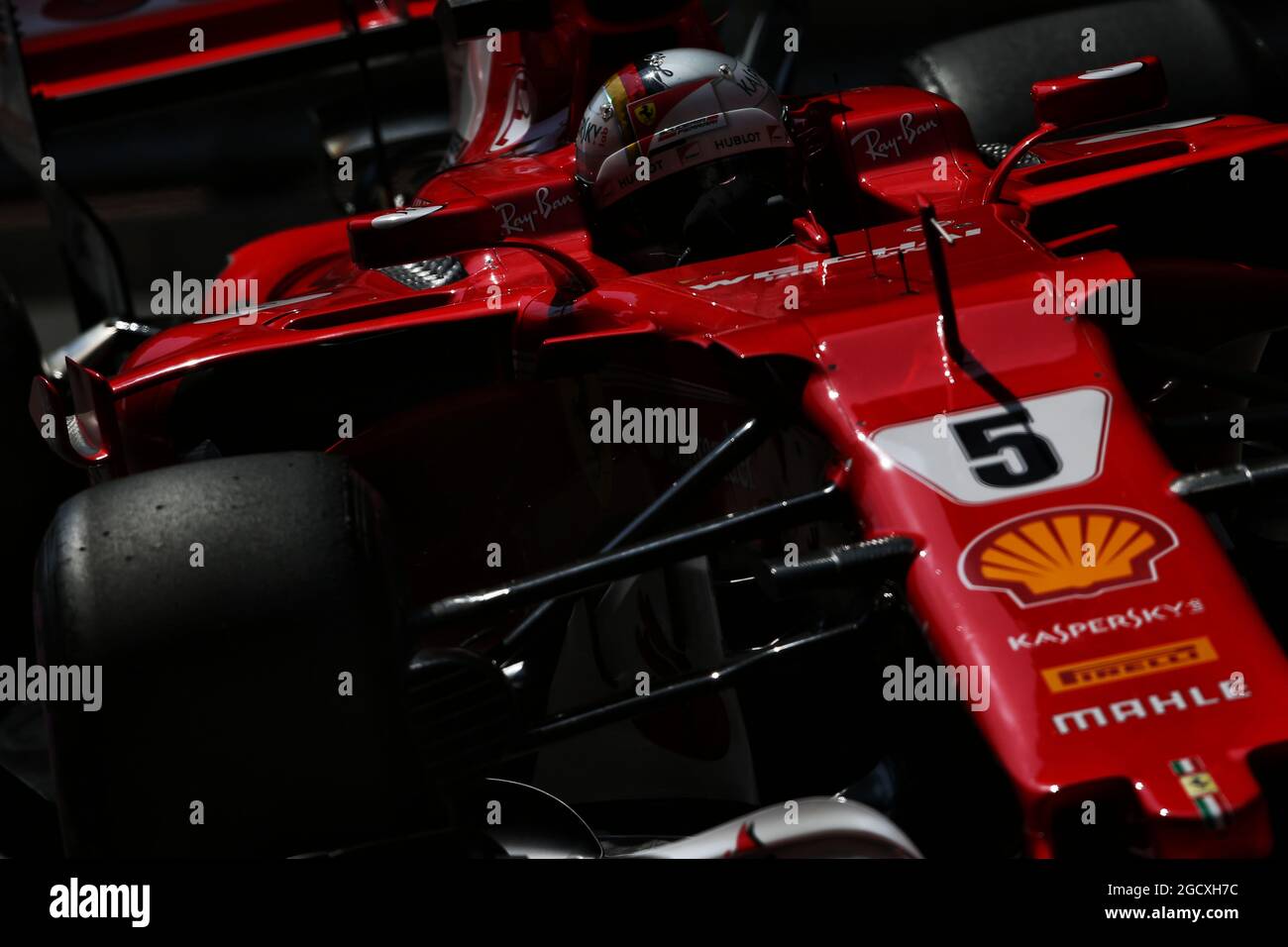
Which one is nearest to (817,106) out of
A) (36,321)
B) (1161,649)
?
(1161,649)

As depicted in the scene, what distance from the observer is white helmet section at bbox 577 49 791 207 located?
2.63 meters

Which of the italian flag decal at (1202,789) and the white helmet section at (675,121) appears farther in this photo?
the white helmet section at (675,121)

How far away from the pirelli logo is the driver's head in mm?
1187

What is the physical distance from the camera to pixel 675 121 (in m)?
2.65

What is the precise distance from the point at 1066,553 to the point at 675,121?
1.21 m

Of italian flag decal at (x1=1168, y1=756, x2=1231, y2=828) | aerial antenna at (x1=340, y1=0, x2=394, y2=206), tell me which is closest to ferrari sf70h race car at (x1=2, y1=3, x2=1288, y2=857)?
italian flag decal at (x1=1168, y1=756, x2=1231, y2=828)

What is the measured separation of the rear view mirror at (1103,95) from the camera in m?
2.46

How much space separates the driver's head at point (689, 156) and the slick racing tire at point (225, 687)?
43.1 inches

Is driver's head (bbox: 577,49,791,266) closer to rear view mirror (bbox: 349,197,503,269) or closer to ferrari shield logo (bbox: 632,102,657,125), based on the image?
ferrari shield logo (bbox: 632,102,657,125)

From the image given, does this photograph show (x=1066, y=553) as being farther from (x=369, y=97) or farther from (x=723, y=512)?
(x=369, y=97)

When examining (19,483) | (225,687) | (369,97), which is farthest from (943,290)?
(369,97)

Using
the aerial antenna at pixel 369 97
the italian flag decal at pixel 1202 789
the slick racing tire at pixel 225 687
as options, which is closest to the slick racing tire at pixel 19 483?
the aerial antenna at pixel 369 97

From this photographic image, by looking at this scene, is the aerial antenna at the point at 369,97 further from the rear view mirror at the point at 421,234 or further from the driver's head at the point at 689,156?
the rear view mirror at the point at 421,234

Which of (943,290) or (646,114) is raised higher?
(646,114)
